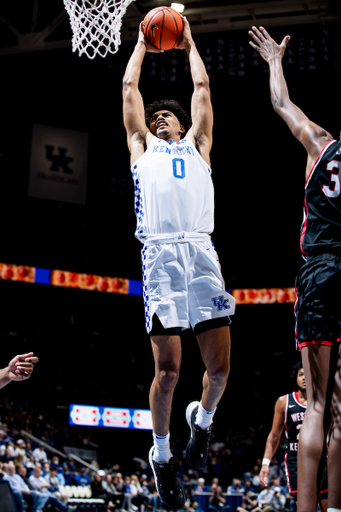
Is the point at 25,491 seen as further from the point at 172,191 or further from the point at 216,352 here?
the point at 172,191

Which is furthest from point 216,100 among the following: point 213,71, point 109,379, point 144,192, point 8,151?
point 144,192

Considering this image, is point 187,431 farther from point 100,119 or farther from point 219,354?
point 219,354

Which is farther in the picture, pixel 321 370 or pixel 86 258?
pixel 86 258

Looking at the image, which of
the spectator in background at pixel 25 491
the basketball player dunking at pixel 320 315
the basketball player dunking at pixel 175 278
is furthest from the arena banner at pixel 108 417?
the basketball player dunking at pixel 320 315

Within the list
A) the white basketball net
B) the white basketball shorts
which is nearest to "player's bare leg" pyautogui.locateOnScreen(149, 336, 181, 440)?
the white basketball shorts

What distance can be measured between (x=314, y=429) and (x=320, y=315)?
603 millimetres

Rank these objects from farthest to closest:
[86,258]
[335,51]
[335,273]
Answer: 1. [86,258]
2. [335,51]
3. [335,273]

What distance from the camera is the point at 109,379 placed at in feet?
75.9

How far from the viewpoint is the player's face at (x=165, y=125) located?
470 centimetres

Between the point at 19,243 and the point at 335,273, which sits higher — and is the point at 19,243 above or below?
above

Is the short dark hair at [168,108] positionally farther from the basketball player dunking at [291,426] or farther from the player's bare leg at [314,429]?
the basketball player dunking at [291,426]

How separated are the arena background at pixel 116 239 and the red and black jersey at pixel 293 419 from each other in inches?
484

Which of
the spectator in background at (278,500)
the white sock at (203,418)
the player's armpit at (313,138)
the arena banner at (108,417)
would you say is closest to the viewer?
the player's armpit at (313,138)

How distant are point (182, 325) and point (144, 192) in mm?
1079
